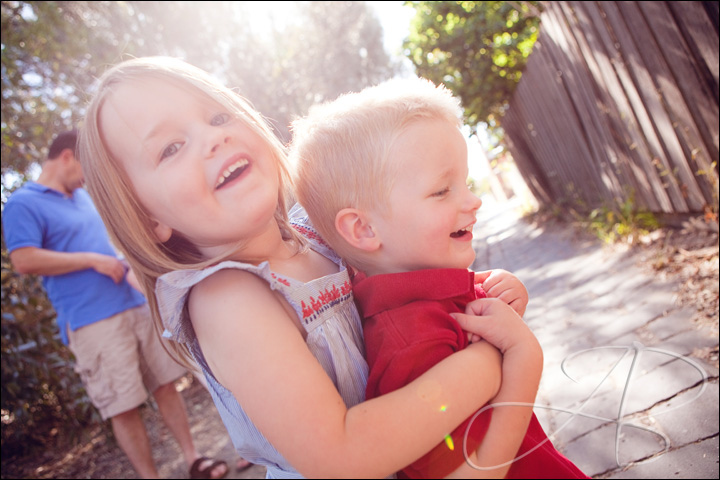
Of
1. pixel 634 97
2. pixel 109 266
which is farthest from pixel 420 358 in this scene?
pixel 634 97

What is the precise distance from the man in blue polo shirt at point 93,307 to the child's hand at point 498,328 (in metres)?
2.58

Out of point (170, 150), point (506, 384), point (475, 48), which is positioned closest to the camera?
point (506, 384)

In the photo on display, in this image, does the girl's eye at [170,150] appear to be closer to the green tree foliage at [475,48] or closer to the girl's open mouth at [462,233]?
the girl's open mouth at [462,233]

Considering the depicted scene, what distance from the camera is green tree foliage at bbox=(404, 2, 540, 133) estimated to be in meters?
6.74

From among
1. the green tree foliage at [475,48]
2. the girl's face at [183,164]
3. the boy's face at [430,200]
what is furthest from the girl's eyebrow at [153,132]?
the green tree foliage at [475,48]

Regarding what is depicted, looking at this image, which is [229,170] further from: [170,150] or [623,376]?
[623,376]

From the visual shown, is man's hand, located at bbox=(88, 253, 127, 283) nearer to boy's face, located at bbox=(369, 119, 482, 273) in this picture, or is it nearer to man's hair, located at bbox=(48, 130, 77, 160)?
man's hair, located at bbox=(48, 130, 77, 160)

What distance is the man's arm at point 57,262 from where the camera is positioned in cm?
286

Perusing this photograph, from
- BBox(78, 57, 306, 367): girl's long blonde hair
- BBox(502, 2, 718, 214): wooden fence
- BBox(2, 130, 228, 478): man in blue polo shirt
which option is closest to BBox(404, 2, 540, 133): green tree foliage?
BBox(502, 2, 718, 214): wooden fence

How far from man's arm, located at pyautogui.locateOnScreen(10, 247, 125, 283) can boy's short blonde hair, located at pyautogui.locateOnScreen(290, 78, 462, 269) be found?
7.21 ft

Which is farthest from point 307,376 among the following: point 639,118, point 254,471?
point 639,118

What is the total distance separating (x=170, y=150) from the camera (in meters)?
1.02

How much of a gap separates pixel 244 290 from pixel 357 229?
305 millimetres

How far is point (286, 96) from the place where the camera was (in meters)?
9.59
